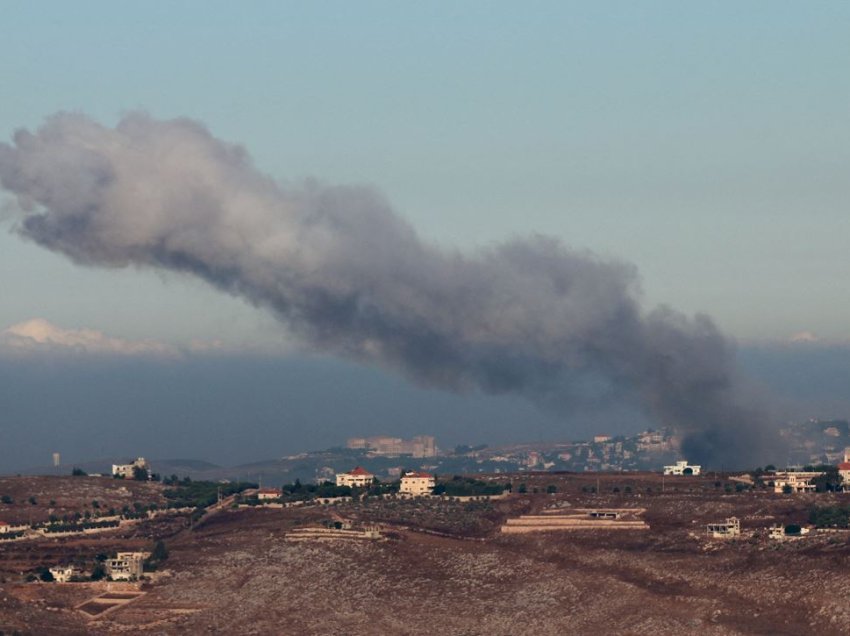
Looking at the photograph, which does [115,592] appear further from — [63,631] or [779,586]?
[779,586]

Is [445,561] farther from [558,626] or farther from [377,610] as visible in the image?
[558,626]

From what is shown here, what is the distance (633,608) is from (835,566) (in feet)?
60.7

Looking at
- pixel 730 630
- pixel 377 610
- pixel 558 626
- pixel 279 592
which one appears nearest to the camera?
pixel 730 630

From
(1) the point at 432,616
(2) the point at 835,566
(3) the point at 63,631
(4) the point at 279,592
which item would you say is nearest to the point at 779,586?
(2) the point at 835,566

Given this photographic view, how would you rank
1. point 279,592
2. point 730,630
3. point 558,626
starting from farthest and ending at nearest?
1. point 279,592
2. point 558,626
3. point 730,630

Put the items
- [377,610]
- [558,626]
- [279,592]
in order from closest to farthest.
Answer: [558,626]
[377,610]
[279,592]

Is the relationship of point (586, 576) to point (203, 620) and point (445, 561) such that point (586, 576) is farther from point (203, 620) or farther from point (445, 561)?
point (203, 620)

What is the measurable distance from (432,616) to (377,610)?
667cm

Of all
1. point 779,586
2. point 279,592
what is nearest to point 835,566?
point 779,586

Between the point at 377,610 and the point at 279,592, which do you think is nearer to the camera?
the point at 377,610

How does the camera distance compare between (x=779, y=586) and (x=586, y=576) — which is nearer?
(x=779, y=586)

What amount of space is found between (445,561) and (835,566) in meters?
43.9

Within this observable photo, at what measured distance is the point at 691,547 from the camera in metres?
194

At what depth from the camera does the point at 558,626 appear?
164 m
